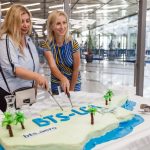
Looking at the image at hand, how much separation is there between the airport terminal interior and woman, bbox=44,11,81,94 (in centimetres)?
161

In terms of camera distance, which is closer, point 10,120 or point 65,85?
point 10,120

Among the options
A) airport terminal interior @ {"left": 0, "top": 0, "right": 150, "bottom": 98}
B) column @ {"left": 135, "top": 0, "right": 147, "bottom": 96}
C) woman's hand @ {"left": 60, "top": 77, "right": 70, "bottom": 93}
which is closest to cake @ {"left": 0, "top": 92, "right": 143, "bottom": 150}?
woman's hand @ {"left": 60, "top": 77, "right": 70, "bottom": 93}

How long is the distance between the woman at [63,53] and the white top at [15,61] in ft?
0.69

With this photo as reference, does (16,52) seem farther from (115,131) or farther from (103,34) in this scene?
(103,34)

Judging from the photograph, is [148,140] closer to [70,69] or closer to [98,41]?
[70,69]

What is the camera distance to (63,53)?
6.69 ft

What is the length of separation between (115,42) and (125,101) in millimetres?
9427

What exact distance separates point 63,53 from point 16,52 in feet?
1.60

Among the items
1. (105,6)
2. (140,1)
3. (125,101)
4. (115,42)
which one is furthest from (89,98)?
(115,42)

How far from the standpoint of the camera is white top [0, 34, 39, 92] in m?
1.62

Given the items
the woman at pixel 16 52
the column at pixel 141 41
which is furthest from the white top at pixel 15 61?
the column at pixel 141 41

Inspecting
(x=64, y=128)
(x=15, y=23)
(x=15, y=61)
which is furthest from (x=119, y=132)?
(x=15, y=23)

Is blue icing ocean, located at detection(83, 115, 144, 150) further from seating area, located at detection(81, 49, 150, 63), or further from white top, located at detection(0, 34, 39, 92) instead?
seating area, located at detection(81, 49, 150, 63)

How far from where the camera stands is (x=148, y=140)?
121 cm
